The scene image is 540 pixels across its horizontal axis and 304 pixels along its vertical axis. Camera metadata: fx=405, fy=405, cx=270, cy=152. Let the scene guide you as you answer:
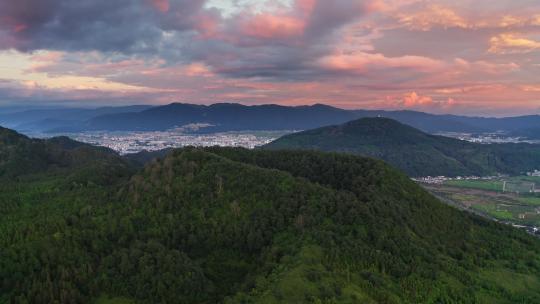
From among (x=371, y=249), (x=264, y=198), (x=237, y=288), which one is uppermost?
(x=264, y=198)

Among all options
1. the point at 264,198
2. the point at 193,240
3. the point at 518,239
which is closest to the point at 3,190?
the point at 193,240

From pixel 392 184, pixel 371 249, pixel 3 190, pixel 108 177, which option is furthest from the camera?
pixel 108 177

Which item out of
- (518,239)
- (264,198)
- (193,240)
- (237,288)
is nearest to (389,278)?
(237,288)

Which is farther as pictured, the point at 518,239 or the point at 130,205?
the point at 518,239

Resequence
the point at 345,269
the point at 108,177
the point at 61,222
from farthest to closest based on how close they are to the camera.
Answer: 1. the point at 108,177
2. the point at 61,222
3. the point at 345,269

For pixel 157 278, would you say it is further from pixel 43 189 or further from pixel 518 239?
pixel 518 239

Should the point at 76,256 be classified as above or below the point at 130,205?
below
